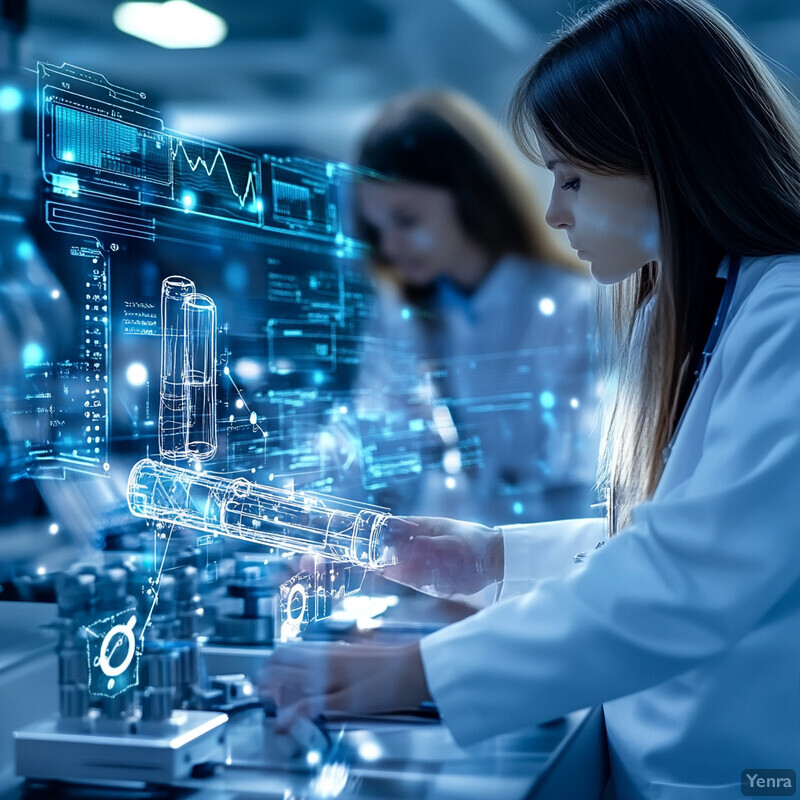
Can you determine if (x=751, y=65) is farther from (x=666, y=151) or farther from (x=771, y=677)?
(x=771, y=677)

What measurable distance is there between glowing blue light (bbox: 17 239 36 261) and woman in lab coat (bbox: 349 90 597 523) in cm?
56

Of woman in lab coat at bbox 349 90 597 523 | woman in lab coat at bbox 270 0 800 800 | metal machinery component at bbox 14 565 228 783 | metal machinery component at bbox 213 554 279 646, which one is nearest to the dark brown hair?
woman in lab coat at bbox 349 90 597 523

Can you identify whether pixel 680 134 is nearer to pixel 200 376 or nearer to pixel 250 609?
pixel 200 376

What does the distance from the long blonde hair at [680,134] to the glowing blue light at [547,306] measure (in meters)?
0.63

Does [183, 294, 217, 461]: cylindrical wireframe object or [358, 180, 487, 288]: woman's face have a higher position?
[358, 180, 487, 288]: woman's face

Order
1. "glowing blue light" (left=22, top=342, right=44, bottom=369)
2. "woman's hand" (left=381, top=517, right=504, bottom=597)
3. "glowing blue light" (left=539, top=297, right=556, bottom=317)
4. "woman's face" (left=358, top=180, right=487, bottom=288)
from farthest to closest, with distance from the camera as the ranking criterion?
"glowing blue light" (left=539, top=297, right=556, bottom=317)
"woman's face" (left=358, top=180, right=487, bottom=288)
"woman's hand" (left=381, top=517, right=504, bottom=597)
"glowing blue light" (left=22, top=342, right=44, bottom=369)

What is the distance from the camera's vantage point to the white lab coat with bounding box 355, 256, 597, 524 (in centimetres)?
135

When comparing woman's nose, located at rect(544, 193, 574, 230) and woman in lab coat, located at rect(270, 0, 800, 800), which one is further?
woman's nose, located at rect(544, 193, 574, 230)

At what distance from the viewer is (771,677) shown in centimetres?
81

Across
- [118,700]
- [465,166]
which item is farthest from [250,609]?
[465,166]

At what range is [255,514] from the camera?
1021 millimetres

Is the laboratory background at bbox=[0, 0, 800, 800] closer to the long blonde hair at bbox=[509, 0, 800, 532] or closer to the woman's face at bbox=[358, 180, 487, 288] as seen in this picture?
the woman's face at bbox=[358, 180, 487, 288]

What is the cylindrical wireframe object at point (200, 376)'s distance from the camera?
0.93 m

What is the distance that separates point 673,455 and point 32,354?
2.12ft
